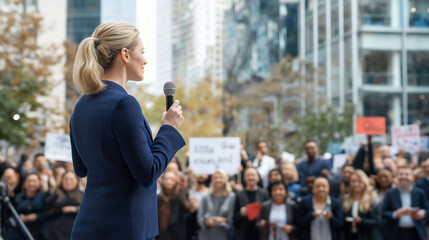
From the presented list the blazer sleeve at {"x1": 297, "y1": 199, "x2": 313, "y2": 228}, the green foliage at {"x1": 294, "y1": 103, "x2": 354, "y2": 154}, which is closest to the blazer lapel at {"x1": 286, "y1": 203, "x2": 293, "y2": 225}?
the blazer sleeve at {"x1": 297, "y1": 199, "x2": 313, "y2": 228}

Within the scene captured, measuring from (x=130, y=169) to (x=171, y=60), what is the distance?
129 meters

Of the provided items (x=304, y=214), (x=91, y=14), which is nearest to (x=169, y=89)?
(x=304, y=214)

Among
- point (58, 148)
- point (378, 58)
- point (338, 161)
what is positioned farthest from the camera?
→ point (378, 58)

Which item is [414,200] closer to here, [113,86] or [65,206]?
[65,206]

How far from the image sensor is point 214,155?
38.2 ft

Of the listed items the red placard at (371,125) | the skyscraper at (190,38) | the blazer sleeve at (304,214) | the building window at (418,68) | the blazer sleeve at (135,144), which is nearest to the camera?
the blazer sleeve at (135,144)

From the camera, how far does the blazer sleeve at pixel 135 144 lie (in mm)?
2719

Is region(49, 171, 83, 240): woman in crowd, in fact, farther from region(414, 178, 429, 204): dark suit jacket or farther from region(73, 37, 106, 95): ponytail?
region(73, 37, 106, 95): ponytail

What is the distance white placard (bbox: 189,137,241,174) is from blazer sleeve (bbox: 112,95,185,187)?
28.2 ft

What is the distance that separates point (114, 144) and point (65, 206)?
7.89 m

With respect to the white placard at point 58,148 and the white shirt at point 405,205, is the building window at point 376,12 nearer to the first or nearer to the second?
the white placard at point 58,148

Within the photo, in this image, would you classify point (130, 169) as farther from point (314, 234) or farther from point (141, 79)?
point (314, 234)

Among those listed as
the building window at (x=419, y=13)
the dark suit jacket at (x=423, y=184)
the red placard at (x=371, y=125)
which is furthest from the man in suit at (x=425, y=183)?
the building window at (x=419, y=13)

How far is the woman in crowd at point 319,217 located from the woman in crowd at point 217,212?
112 cm
